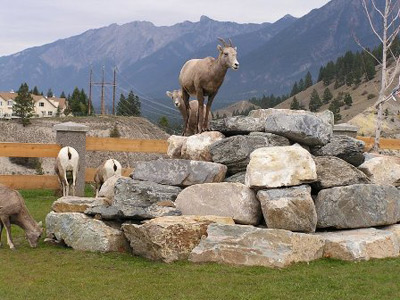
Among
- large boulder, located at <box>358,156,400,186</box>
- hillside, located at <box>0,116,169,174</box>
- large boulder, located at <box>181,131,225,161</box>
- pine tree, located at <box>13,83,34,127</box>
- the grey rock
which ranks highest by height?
large boulder, located at <box>181,131,225,161</box>

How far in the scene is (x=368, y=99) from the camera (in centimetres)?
9838

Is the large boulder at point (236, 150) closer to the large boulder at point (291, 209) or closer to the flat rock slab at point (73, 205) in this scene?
the large boulder at point (291, 209)

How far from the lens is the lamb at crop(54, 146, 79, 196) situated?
1486cm

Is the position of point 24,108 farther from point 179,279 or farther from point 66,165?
point 179,279

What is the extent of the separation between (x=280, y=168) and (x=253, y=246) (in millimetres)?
1617

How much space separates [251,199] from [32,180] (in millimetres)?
8461

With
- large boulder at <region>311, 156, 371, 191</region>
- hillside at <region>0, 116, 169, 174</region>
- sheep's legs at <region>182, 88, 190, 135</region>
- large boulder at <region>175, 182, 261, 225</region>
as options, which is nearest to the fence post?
sheep's legs at <region>182, 88, 190, 135</region>

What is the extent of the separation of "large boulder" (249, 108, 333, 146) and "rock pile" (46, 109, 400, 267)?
2 cm

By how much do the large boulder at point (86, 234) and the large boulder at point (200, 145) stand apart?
7.66 ft

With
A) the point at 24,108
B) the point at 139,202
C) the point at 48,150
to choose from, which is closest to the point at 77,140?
the point at 48,150

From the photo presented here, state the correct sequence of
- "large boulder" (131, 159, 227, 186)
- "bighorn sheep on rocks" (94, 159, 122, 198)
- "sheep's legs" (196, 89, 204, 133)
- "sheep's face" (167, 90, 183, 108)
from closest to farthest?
1. "large boulder" (131, 159, 227, 186)
2. "sheep's legs" (196, 89, 204, 133)
3. "sheep's face" (167, 90, 183, 108)
4. "bighorn sheep on rocks" (94, 159, 122, 198)

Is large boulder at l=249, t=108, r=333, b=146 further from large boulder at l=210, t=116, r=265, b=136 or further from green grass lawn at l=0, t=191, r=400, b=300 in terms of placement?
green grass lawn at l=0, t=191, r=400, b=300

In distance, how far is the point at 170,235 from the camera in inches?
344

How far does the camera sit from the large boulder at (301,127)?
10586mm
